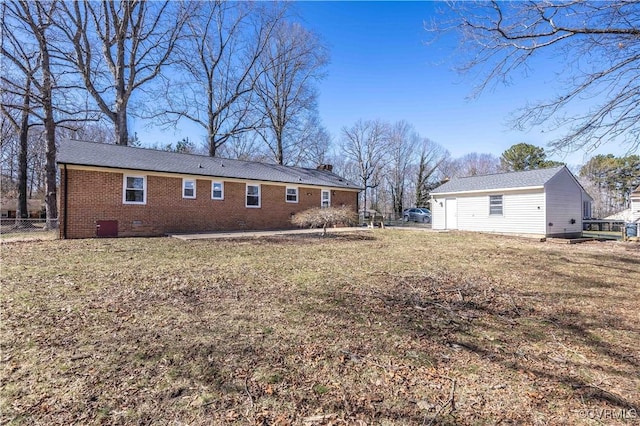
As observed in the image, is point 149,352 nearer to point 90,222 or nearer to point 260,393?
point 260,393

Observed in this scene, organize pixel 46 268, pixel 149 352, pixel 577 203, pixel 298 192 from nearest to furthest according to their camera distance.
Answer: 1. pixel 149 352
2. pixel 46 268
3. pixel 577 203
4. pixel 298 192

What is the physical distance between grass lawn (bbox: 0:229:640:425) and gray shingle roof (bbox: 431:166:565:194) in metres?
10.9

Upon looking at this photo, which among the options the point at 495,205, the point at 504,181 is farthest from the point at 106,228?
the point at 504,181

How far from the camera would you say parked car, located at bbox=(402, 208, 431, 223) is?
30.8 meters

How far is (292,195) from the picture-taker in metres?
18.8

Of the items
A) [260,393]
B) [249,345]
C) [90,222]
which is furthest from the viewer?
[90,222]

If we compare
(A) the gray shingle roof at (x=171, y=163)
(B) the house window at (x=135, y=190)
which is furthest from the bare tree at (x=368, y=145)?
(B) the house window at (x=135, y=190)

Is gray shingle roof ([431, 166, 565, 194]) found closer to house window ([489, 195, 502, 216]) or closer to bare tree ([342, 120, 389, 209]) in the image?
house window ([489, 195, 502, 216])

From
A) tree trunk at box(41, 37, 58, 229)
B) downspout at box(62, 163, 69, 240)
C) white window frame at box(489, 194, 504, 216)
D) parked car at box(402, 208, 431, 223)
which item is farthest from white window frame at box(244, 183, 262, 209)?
parked car at box(402, 208, 431, 223)

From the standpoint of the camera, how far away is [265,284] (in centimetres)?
545

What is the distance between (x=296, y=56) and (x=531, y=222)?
21767 millimetres

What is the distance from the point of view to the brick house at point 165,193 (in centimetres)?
1192

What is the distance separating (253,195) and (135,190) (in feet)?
19.0

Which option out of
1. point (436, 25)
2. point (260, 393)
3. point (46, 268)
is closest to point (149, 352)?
point (260, 393)
